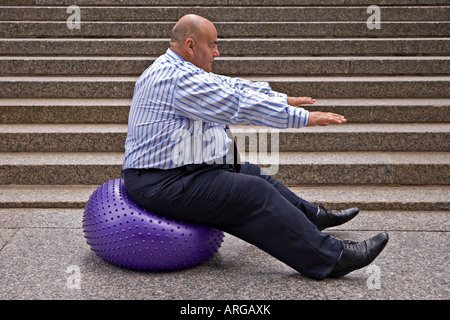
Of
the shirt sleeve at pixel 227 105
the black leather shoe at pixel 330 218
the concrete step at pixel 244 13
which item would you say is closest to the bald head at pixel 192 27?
the shirt sleeve at pixel 227 105

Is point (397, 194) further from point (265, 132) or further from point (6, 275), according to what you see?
point (6, 275)

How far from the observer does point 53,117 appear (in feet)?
17.5

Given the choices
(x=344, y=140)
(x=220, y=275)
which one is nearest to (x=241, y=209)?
(x=220, y=275)

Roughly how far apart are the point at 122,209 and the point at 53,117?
8.89 feet

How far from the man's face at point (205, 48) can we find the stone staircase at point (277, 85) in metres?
1.85

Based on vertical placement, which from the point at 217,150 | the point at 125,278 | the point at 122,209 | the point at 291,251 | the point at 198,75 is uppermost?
the point at 198,75

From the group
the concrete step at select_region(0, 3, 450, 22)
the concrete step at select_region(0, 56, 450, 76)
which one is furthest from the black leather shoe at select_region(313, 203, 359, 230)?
the concrete step at select_region(0, 3, 450, 22)

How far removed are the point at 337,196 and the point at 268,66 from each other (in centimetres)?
227

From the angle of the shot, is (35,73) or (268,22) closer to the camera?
(35,73)

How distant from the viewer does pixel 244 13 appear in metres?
7.04

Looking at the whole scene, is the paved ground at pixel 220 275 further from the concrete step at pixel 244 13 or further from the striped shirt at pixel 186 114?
the concrete step at pixel 244 13

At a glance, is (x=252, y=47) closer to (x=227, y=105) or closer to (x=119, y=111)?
(x=119, y=111)

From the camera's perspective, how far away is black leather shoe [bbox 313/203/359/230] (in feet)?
12.0

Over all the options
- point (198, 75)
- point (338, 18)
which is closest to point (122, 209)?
point (198, 75)
